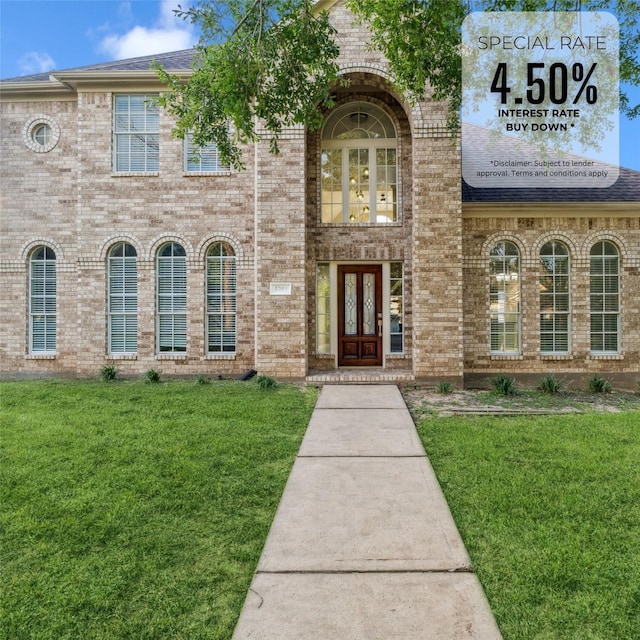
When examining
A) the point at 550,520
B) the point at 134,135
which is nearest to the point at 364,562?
the point at 550,520

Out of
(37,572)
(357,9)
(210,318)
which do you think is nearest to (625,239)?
(357,9)

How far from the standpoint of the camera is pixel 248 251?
1048 cm

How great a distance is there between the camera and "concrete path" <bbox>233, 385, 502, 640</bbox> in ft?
7.60

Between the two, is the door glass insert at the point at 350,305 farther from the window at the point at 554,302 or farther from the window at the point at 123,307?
the window at the point at 123,307

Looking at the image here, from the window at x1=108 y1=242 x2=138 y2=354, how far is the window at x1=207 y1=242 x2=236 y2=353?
1.80 m

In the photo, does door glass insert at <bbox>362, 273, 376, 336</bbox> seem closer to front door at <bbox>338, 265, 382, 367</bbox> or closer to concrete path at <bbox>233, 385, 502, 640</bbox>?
front door at <bbox>338, 265, 382, 367</bbox>

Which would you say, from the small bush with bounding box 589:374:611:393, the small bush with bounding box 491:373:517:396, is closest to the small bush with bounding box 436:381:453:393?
the small bush with bounding box 491:373:517:396

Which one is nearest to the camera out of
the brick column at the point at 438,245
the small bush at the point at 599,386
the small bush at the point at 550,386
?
the small bush at the point at 550,386

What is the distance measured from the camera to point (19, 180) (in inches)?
422

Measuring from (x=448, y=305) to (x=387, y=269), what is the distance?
5.89ft

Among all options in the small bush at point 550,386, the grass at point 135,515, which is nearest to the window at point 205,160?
the grass at point 135,515

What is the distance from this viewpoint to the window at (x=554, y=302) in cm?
1049

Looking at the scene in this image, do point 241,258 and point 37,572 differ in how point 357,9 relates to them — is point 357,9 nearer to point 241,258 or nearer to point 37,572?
point 241,258

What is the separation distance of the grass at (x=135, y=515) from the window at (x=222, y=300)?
12.0 feet
